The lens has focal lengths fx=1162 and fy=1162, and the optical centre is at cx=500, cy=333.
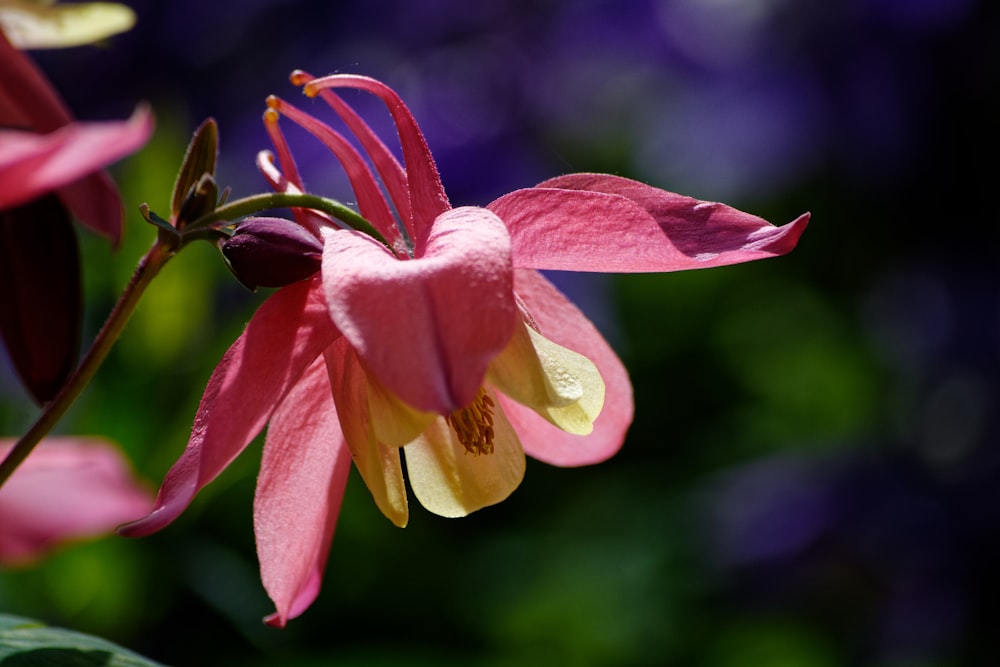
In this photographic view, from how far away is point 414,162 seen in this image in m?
0.45

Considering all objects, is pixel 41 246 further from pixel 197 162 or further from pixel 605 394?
pixel 605 394

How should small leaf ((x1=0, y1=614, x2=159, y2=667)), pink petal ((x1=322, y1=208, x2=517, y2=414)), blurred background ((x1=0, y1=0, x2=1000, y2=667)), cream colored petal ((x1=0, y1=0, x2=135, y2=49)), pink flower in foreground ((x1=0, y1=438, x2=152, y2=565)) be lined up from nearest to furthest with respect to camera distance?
1. pink petal ((x1=322, y1=208, x2=517, y2=414))
2. small leaf ((x1=0, y1=614, x2=159, y2=667))
3. cream colored petal ((x1=0, y1=0, x2=135, y2=49))
4. pink flower in foreground ((x1=0, y1=438, x2=152, y2=565))
5. blurred background ((x1=0, y1=0, x2=1000, y2=667))

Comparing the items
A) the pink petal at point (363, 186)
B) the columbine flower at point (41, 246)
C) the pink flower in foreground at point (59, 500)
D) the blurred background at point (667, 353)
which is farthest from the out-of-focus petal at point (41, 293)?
the blurred background at point (667, 353)

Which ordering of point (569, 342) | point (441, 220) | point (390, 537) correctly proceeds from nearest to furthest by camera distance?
1. point (441, 220)
2. point (569, 342)
3. point (390, 537)

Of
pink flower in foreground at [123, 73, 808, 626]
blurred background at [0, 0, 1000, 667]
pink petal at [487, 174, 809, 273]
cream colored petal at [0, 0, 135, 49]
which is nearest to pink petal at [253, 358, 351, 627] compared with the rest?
pink flower in foreground at [123, 73, 808, 626]

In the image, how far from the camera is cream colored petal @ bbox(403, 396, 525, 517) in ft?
1.61

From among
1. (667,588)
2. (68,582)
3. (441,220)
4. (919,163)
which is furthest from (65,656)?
(919,163)

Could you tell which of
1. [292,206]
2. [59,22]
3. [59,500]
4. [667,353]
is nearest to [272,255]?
[292,206]

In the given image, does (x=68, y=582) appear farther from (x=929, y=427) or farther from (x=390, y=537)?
(x=929, y=427)

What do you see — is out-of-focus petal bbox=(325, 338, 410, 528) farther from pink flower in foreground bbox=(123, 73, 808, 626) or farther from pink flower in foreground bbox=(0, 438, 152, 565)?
pink flower in foreground bbox=(0, 438, 152, 565)

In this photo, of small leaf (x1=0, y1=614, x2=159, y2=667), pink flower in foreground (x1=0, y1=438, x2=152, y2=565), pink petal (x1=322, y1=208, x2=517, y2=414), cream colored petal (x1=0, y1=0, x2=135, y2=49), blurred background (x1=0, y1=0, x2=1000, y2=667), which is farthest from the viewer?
blurred background (x1=0, y1=0, x2=1000, y2=667)

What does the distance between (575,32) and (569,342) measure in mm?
1660

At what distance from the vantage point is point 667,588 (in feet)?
4.33

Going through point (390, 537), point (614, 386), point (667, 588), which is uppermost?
point (614, 386)
